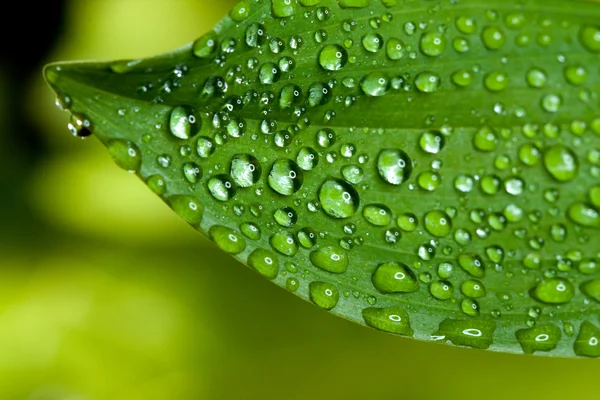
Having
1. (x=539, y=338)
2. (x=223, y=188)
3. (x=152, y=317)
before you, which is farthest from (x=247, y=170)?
(x=152, y=317)

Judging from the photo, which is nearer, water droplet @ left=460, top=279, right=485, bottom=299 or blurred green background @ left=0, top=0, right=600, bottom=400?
water droplet @ left=460, top=279, right=485, bottom=299

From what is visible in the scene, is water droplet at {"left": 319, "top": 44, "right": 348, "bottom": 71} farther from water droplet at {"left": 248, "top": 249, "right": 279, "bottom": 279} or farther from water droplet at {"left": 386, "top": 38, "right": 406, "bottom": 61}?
water droplet at {"left": 248, "top": 249, "right": 279, "bottom": 279}

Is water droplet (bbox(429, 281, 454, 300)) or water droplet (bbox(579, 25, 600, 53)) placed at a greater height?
water droplet (bbox(579, 25, 600, 53))

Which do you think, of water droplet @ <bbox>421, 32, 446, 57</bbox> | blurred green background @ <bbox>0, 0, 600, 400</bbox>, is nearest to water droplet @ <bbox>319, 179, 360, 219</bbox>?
water droplet @ <bbox>421, 32, 446, 57</bbox>

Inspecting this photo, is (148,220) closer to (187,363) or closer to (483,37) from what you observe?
(187,363)

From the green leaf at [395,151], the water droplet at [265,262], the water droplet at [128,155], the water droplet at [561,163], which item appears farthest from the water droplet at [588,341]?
the water droplet at [128,155]

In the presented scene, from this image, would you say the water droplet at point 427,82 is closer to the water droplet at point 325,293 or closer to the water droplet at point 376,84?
the water droplet at point 376,84
